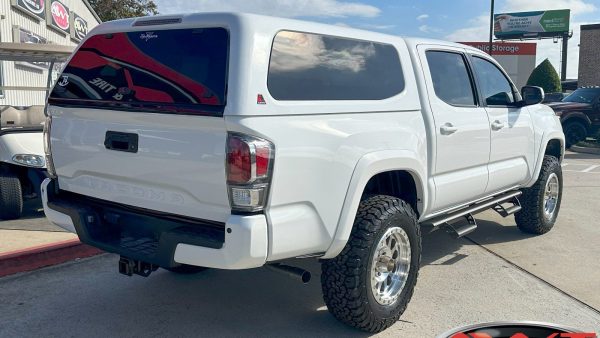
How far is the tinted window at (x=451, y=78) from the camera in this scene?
4.49 meters

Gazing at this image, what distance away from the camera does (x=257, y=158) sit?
291cm

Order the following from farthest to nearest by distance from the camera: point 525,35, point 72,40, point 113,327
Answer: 1. point 525,35
2. point 72,40
3. point 113,327

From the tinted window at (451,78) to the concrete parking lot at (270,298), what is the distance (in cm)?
151

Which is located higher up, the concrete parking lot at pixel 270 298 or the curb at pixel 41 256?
the curb at pixel 41 256

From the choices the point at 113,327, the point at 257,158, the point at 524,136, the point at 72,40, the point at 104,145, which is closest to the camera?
the point at 257,158

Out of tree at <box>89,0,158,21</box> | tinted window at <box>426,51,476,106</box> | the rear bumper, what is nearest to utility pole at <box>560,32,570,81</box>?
tree at <box>89,0,158,21</box>

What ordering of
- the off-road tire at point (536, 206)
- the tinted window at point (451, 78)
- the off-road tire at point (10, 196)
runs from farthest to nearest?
the off-road tire at point (10, 196)
the off-road tire at point (536, 206)
the tinted window at point (451, 78)

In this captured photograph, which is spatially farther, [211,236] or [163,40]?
[163,40]

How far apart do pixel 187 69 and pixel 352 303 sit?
1698mm

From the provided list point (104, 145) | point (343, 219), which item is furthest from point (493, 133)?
point (104, 145)

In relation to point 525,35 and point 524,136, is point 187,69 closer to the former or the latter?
point 524,136

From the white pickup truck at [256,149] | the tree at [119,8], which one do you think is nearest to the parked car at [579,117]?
the white pickup truck at [256,149]

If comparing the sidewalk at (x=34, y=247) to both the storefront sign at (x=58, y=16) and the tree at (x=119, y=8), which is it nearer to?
the storefront sign at (x=58, y=16)

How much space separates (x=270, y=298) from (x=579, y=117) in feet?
47.9
